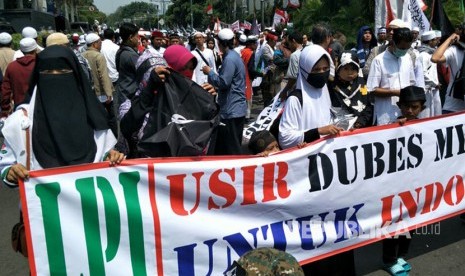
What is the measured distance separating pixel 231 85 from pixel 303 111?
2.77 meters

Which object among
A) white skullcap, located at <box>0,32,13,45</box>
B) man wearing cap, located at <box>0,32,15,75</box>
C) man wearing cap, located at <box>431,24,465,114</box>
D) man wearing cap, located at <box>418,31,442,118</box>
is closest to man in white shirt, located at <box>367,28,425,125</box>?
man wearing cap, located at <box>431,24,465,114</box>

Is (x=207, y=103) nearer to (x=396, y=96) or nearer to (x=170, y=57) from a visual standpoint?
(x=170, y=57)

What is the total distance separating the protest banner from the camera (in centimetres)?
285

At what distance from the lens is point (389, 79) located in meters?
4.41

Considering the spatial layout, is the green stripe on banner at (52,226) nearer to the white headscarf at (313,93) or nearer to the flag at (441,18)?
the white headscarf at (313,93)

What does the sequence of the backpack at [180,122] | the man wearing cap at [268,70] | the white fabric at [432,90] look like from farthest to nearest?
the man wearing cap at [268,70] → the white fabric at [432,90] → the backpack at [180,122]

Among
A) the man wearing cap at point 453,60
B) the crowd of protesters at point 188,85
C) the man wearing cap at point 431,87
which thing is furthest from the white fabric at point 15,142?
the man wearing cap at point 431,87

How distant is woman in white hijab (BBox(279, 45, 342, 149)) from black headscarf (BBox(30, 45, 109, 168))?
124cm

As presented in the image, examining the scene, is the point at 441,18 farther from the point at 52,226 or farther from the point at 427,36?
the point at 52,226

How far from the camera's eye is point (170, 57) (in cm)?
358

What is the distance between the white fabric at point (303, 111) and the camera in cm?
348

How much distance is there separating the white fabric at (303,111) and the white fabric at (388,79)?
1.08 m

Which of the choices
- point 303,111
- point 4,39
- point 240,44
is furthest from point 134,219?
point 240,44

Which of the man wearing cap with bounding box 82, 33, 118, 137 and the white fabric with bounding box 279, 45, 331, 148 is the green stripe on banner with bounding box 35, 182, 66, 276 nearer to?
the white fabric with bounding box 279, 45, 331, 148
